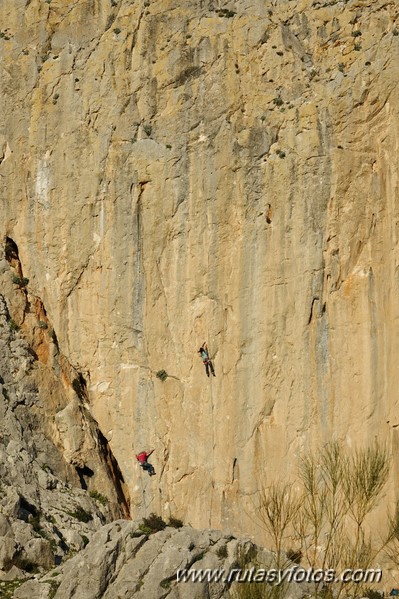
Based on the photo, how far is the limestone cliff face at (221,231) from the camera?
2895 centimetres

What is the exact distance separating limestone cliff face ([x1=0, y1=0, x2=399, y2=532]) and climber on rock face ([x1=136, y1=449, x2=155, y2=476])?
42 centimetres

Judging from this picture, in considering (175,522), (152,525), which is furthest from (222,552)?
(175,522)

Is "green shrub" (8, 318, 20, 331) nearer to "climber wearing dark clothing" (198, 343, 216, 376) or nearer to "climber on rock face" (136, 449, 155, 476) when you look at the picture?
"climber on rock face" (136, 449, 155, 476)

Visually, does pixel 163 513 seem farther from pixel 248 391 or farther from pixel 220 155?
pixel 220 155

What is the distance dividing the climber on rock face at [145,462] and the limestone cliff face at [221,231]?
0.42 meters

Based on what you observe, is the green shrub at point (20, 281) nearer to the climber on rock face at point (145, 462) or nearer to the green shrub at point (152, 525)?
the climber on rock face at point (145, 462)

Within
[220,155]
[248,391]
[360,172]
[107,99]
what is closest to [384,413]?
[248,391]

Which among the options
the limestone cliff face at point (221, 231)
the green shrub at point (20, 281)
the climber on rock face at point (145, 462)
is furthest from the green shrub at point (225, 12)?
the climber on rock face at point (145, 462)

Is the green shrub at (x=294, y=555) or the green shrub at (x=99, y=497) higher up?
the green shrub at (x=99, y=497)

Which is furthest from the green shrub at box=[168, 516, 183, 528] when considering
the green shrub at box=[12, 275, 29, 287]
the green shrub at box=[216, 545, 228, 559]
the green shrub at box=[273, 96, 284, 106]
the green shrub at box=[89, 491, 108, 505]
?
the green shrub at box=[273, 96, 284, 106]

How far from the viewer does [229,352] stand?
29.7m

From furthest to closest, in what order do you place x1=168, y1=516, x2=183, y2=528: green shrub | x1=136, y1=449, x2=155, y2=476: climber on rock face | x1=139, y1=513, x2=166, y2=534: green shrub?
x1=136, y1=449, x2=155, y2=476: climber on rock face → x1=168, y1=516, x2=183, y2=528: green shrub → x1=139, y1=513, x2=166, y2=534: green shrub

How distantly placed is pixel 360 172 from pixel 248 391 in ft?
25.7

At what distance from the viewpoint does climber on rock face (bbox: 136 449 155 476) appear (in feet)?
97.2
